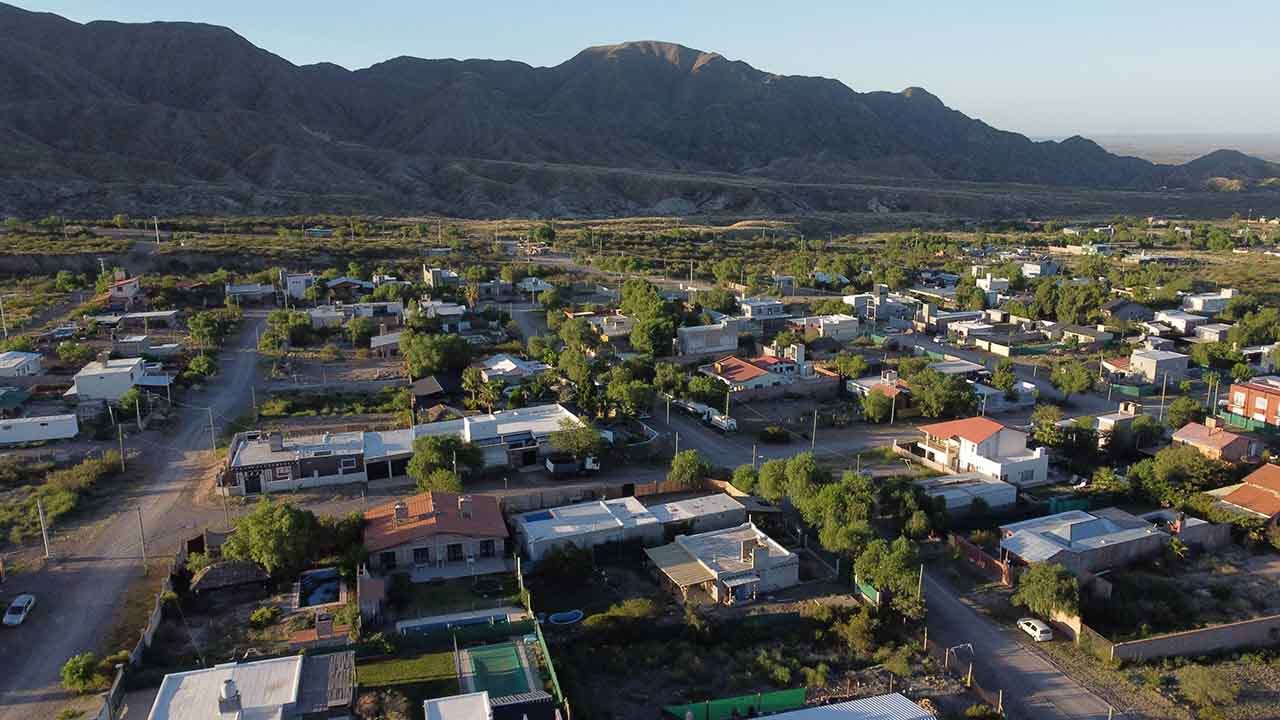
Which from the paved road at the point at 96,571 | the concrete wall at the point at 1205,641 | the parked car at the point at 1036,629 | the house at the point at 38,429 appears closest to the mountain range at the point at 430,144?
the house at the point at 38,429

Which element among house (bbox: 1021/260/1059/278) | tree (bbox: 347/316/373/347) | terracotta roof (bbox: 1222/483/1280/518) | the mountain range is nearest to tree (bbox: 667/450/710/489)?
terracotta roof (bbox: 1222/483/1280/518)

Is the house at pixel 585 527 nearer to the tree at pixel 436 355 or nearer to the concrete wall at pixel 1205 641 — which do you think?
the concrete wall at pixel 1205 641

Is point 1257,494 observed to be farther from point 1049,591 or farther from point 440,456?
point 440,456

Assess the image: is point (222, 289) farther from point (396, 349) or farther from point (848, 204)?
point (848, 204)

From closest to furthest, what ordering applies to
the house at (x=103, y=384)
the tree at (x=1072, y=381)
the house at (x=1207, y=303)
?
the house at (x=103, y=384)
the tree at (x=1072, y=381)
the house at (x=1207, y=303)

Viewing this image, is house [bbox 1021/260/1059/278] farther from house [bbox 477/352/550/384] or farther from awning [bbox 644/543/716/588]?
awning [bbox 644/543/716/588]

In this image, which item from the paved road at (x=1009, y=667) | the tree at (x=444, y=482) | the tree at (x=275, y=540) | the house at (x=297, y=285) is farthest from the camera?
the house at (x=297, y=285)
